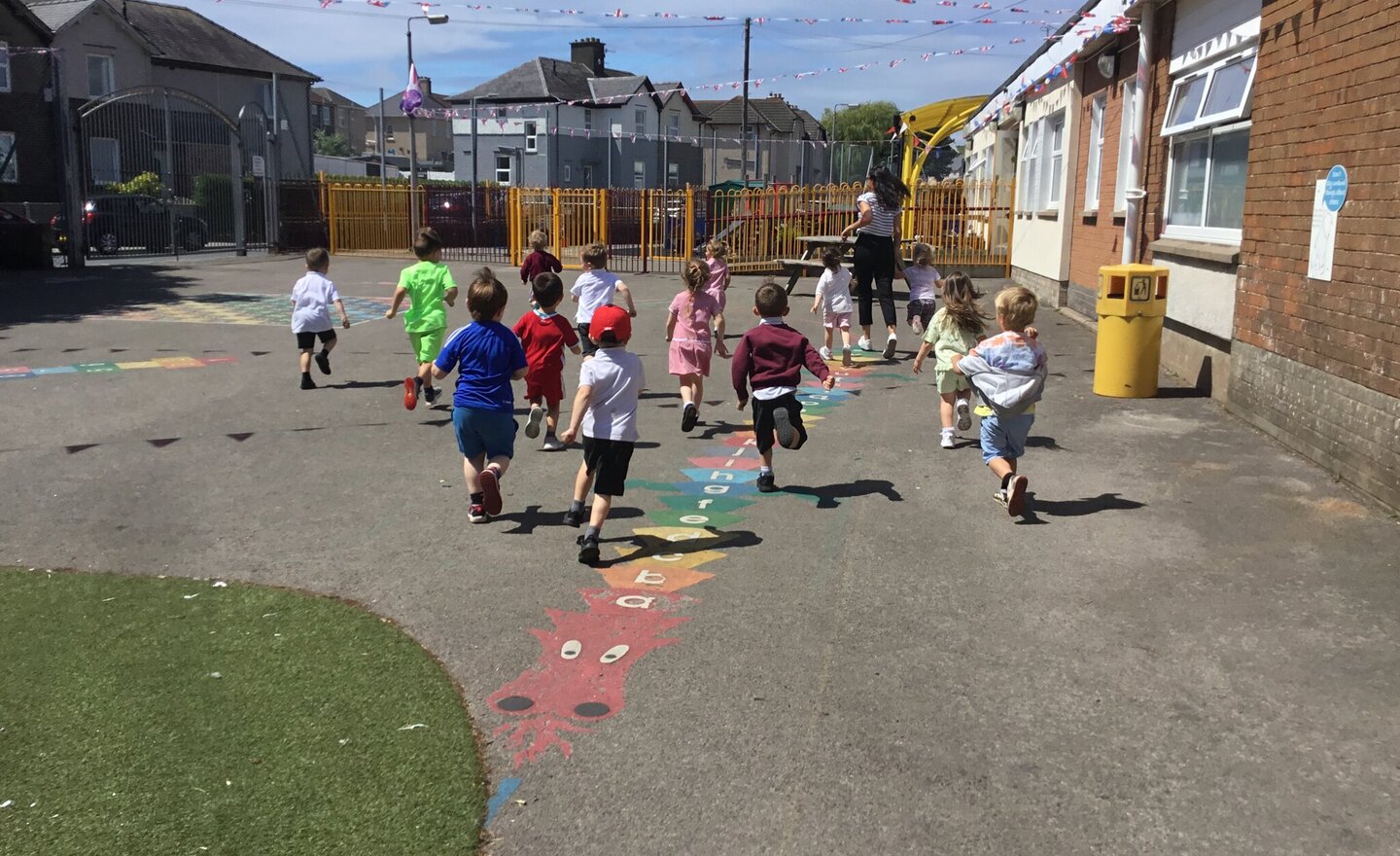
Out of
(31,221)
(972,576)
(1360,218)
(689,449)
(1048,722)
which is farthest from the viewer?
(31,221)

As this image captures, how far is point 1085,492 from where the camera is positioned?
7258mm

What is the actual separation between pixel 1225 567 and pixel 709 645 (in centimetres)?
279

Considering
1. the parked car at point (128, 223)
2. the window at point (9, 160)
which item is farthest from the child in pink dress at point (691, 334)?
the window at point (9, 160)

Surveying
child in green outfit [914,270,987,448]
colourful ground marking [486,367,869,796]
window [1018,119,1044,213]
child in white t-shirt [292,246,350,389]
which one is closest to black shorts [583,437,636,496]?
colourful ground marking [486,367,869,796]

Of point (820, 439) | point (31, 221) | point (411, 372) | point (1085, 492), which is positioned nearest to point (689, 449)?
point (820, 439)

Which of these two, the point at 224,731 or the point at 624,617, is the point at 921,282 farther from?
the point at 224,731

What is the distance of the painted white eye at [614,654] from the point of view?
4.63 metres

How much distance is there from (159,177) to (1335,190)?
3802 centimetres

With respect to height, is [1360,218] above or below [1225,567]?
above

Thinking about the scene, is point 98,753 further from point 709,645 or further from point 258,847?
point 709,645

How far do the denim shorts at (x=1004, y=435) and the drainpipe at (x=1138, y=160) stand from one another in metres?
6.73

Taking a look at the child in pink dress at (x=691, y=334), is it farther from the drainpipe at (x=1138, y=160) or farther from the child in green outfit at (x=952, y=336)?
the drainpipe at (x=1138, y=160)

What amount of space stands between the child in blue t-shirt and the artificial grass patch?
4.75ft

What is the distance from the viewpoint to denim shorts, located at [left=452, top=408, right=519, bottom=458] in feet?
21.1
